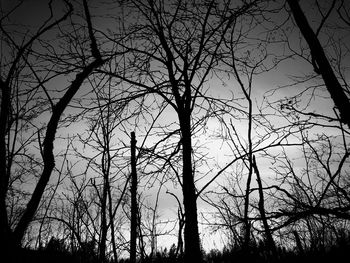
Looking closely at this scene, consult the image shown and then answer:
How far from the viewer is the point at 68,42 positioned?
3471mm

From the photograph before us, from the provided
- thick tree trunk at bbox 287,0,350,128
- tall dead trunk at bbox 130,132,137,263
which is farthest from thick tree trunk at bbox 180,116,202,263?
thick tree trunk at bbox 287,0,350,128

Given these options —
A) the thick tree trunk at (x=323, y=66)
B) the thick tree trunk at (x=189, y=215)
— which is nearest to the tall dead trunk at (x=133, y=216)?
the thick tree trunk at (x=189, y=215)

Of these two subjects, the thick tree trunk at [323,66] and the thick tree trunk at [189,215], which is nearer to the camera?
the thick tree trunk at [323,66]

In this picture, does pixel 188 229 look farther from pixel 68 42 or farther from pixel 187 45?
pixel 68 42

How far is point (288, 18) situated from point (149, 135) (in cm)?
292

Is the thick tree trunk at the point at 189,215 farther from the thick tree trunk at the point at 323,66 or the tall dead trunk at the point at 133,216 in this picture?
the thick tree trunk at the point at 323,66

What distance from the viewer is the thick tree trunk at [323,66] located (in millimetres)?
2352

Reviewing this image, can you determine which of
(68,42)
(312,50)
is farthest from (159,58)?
(312,50)

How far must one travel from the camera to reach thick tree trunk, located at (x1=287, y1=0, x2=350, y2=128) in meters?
2.35

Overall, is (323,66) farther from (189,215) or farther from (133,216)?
(133,216)

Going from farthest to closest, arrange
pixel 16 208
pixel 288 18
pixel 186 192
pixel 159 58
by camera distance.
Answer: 1. pixel 16 208
2. pixel 159 58
3. pixel 288 18
4. pixel 186 192

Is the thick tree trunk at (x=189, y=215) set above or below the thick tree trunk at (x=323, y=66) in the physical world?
below

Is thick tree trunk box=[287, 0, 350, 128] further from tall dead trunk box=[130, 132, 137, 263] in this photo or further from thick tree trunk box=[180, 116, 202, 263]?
tall dead trunk box=[130, 132, 137, 263]

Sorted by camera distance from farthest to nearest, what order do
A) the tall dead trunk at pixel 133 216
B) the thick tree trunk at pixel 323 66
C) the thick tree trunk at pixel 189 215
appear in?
1. the tall dead trunk at pixel 133 216
2. the thick tree trunk at pixel 189 215
3. the thick tree trunk at pixel 323 66
